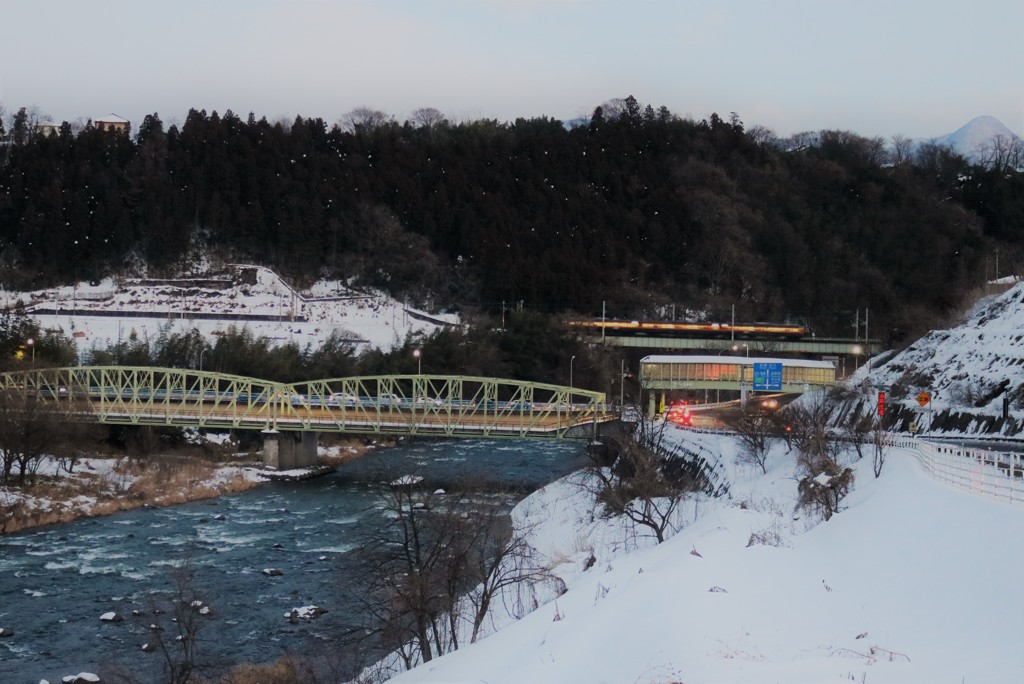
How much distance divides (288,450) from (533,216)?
6340 cm

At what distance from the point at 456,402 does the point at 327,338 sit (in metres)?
24.3

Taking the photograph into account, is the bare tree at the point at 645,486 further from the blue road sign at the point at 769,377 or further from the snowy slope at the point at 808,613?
the blue road sign at the point at 769,377

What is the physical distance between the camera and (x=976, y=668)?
14.6 metres

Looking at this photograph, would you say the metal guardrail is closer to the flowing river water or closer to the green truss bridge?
the flowing river water

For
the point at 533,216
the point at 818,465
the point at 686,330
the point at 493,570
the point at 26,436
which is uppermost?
the point at 533,216

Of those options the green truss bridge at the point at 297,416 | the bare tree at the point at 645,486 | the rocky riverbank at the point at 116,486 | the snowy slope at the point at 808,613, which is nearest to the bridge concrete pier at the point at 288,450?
the green truss bridge at the point at 297,416

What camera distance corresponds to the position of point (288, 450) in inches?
2596

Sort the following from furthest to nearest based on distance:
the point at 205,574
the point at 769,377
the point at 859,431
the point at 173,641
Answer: the point at 769,377 → the point at 859,431 → the point at 205,574 → the point at 173,641

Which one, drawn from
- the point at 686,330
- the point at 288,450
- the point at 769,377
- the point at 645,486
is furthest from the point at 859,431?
the point at 686,330

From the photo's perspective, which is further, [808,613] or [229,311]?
[229,311]

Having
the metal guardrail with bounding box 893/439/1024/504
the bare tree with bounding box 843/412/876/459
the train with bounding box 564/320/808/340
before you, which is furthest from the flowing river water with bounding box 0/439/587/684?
the train with bounding box 564/320/808/340

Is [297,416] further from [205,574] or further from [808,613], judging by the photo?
[808,613]

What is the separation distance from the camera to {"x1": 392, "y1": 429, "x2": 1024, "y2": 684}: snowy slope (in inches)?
604

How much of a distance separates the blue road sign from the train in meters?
38.6
